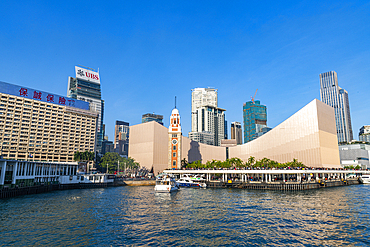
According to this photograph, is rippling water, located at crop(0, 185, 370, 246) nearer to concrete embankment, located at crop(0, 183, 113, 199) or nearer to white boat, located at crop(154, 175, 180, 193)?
concrete embankment, located at crop(0, 183, 113, 199)

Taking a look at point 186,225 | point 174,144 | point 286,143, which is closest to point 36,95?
point 174,144

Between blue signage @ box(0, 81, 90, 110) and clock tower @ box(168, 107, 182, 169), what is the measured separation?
7529cm

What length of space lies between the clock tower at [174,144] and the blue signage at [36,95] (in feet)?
247

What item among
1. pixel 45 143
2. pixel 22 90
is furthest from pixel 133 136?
pixel 22 90

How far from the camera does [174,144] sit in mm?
131125

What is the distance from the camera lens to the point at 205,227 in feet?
101

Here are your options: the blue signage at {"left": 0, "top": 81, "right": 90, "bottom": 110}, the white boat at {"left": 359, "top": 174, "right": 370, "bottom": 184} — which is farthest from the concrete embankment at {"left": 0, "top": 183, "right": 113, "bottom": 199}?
the white boat at {"left": 359, "top": 174, "right": 370, "bottom": 184}

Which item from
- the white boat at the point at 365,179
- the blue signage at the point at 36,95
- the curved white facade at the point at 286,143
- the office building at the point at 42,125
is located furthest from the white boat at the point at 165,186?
the blue signage at the point at 36,95

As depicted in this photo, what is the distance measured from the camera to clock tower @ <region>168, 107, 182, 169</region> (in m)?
128

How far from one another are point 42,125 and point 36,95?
1779cm

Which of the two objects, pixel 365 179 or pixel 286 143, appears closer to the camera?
pixel 365 179

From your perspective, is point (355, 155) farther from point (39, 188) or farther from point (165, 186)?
point (39, 188)

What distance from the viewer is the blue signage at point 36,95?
143 m

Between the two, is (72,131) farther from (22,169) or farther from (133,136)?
(22,169)
